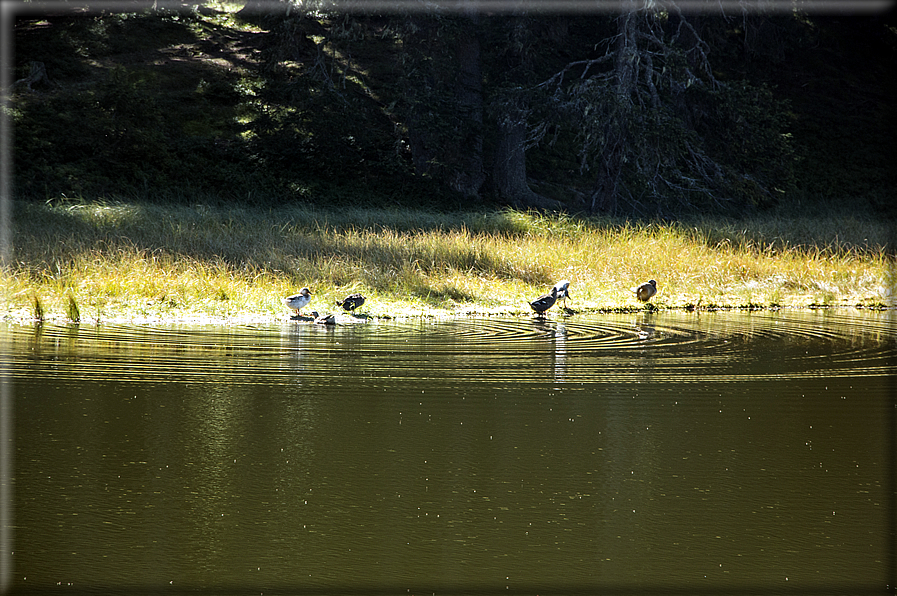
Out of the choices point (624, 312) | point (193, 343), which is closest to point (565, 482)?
point (193, 343)

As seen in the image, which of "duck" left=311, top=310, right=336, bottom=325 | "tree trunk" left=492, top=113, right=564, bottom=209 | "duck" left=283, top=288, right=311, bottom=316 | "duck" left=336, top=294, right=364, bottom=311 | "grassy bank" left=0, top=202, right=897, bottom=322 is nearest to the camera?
"duck" left=311, top=310, right=336, bottom=325

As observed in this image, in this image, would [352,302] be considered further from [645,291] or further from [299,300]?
[645,291]

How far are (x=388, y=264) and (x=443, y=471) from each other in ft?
34.1

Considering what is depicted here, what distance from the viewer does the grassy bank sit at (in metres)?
13.4

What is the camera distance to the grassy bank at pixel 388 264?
13.4 m

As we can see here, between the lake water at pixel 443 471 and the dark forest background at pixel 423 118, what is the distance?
1672 centimetres

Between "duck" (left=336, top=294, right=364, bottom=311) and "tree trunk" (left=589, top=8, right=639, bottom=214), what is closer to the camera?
"duck" (left=336, top=294, right=364, bottom=311)

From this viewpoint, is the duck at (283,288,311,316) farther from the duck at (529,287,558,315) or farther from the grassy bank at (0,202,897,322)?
the duck at (529,287,558,315)

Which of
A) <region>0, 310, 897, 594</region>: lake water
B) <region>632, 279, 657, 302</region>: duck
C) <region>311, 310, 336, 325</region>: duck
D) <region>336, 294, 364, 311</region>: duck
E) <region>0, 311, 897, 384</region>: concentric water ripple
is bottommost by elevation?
<region>0, 310, 897, 594</region>: lake water

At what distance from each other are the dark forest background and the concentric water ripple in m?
13.3

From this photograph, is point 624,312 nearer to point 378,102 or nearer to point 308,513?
point 308,513

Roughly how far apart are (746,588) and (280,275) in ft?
37.0

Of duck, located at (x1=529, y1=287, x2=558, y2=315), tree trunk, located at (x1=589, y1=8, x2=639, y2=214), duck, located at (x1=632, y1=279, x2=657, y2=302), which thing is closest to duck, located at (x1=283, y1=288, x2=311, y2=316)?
duck, located at (x1=529, y1=287, x2=558, y2=315)

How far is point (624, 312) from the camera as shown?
14.9m
